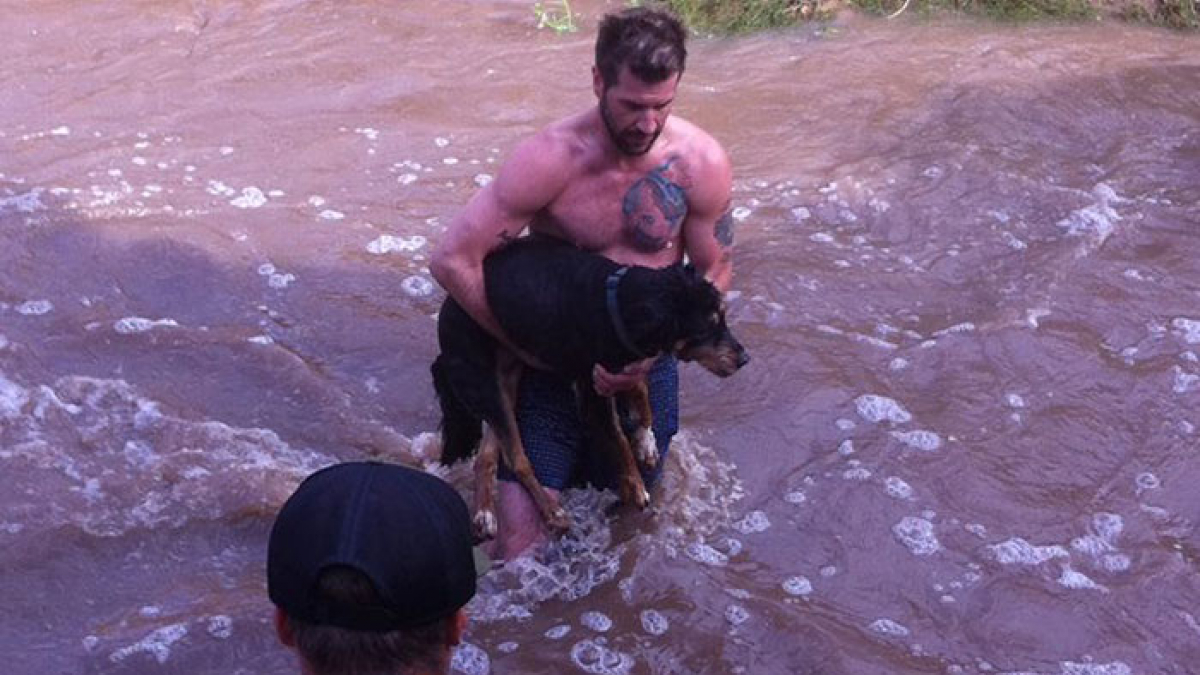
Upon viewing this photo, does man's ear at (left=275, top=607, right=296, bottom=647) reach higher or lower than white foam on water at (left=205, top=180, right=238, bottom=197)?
higher

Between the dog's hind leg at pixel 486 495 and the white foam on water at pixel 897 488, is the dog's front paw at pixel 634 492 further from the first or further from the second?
the white foam on water at pixel 897 488

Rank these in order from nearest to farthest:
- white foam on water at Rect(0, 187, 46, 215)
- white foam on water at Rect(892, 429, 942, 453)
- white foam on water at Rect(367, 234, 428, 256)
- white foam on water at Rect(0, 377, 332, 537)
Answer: white foam on water at Rect(0, 377, 332, 537) < white foam on water at Rect(892, 429, 942, 453) < white foam on water at Rect(367, 234, 428, 256) < white foam on water at Rect(0, 187, 46, 215)

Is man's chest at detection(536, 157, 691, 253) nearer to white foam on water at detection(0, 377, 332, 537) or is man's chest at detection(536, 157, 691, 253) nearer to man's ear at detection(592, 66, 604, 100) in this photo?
man's ear at detection(592, 66, 604, 100)

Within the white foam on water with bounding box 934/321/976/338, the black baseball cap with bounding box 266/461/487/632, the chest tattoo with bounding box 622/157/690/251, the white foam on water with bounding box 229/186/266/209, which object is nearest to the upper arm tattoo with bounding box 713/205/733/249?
the chest tattoo with bounding box 622/157/690/251

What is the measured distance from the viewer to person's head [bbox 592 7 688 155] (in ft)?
13.1

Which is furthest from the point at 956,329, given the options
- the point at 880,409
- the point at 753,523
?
the point at 753,523

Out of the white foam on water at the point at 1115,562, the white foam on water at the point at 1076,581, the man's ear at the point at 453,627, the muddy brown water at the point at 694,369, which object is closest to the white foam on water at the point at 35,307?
A: the muddy brown water at the point at 694,369

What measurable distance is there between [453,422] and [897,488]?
1521 mm

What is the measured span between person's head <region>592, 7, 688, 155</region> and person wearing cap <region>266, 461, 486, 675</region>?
2.09m

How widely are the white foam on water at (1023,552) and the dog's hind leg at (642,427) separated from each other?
112 centimetres

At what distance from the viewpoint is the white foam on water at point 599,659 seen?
13.6ft

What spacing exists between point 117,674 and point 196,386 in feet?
5.64

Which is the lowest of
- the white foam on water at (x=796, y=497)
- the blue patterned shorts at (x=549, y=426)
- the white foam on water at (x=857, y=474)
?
the white foam on water at (x=857, y=474)

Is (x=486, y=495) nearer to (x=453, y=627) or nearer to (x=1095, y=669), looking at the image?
(x=1095, y=669)
